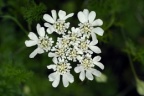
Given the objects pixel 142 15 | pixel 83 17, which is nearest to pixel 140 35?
pixel 142 15

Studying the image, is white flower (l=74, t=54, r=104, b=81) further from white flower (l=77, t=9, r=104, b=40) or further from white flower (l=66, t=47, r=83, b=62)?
white flower (l=77, t=9, r=104, b=40)

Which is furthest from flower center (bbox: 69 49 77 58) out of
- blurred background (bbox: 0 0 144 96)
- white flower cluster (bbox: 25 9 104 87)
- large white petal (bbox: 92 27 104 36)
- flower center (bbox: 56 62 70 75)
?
blurred background (bbox: 0 0 144 96)

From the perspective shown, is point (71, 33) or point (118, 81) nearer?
point (71, 33)

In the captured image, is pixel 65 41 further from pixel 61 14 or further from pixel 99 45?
pixel 99 45

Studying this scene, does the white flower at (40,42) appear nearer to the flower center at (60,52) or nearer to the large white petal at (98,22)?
the flower center at (60,52)

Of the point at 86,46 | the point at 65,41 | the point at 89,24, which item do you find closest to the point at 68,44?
the point at 65,41

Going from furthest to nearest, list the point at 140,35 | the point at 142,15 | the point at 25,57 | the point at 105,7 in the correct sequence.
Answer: the point at 140,35 < the point at 142,15 < the point at 25,57 < the point at 105,7

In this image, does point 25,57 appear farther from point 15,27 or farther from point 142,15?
point 142,15
